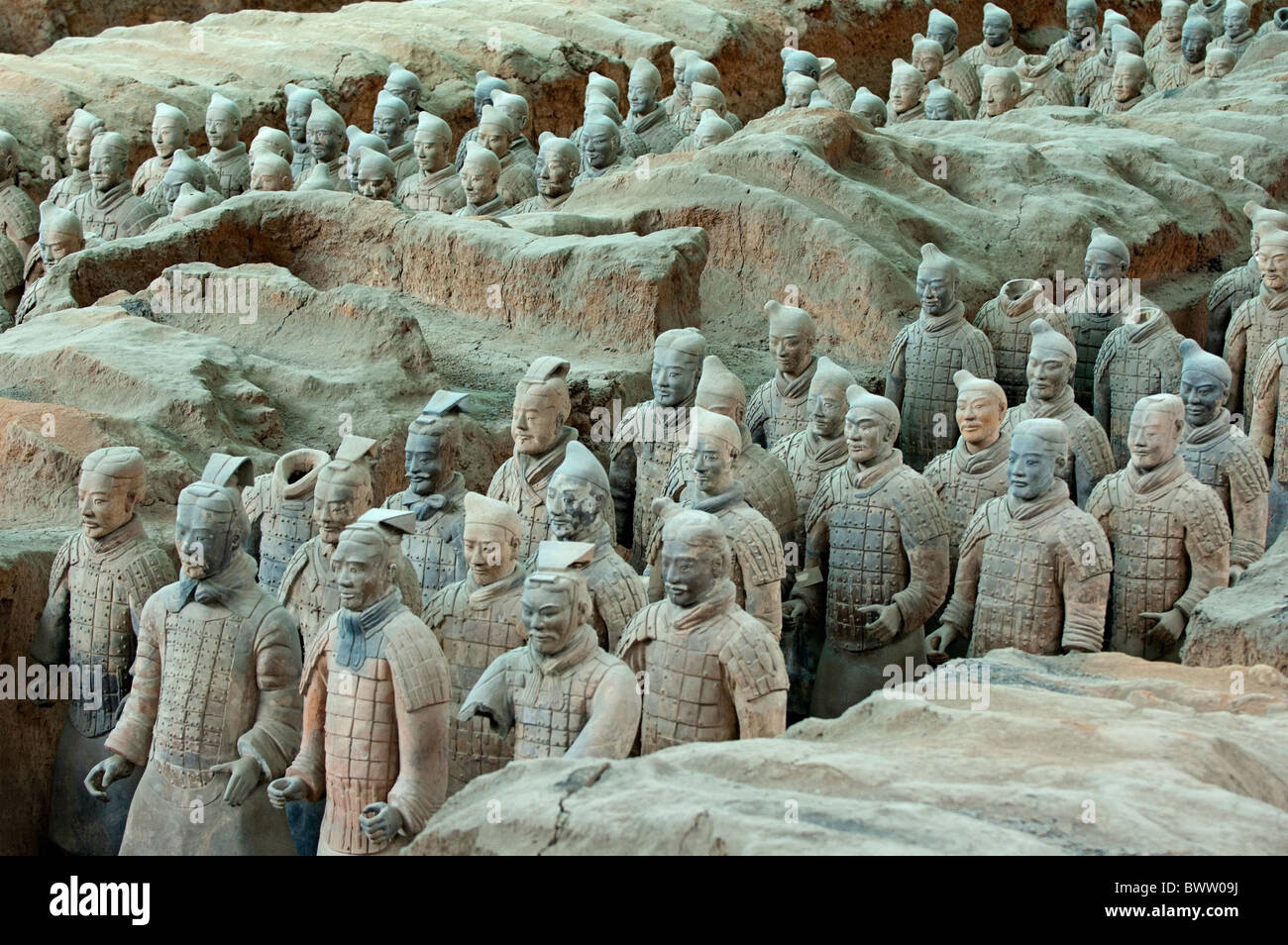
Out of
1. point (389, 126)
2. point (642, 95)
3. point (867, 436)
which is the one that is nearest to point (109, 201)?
point (389, 126)

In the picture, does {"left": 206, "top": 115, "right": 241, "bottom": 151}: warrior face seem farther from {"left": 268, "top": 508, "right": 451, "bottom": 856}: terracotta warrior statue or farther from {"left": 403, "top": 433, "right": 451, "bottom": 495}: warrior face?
{"left": 268, "top": 508, "right": 451, "bottom": 856}: terracotta warrior statue

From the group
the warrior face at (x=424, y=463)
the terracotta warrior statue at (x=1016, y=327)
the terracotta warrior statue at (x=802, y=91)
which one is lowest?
the warrior face at (x=424, y=463)

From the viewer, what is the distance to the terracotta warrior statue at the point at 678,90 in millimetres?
14109

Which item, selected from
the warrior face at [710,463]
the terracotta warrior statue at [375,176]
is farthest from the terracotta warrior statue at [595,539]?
the terracotta warrior statue at [375,176]

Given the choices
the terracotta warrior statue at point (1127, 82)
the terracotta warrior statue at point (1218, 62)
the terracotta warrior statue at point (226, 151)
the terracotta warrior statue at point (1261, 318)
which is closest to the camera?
the terracotta warrior statue at point (1261, 318)

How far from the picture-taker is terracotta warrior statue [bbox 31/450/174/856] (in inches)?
258

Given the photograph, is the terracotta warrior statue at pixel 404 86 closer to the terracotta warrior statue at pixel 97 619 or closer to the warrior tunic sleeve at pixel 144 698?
the terracotta warrior statue at pixel 97 619

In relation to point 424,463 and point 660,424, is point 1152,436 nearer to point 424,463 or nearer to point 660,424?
point 660,424

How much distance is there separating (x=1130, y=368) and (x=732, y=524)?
10.5 feet

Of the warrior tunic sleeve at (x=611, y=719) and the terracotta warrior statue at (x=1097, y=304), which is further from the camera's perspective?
the terracotta warrior statue at (x=1097, y=304)

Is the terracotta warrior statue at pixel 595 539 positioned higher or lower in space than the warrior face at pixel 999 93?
lower

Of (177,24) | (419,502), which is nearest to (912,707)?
(419,502)

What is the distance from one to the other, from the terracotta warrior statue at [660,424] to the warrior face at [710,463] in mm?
888

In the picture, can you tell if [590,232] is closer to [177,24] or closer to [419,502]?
[419,502]
